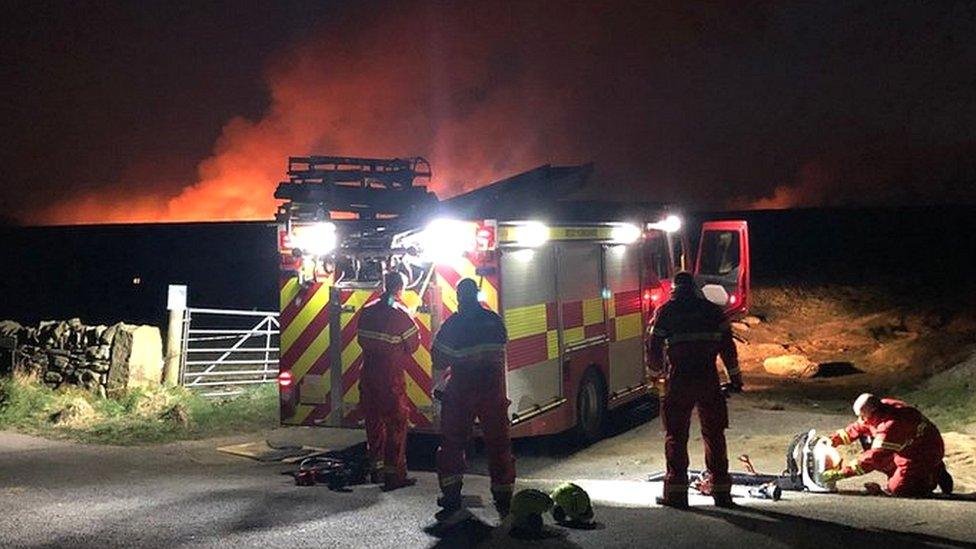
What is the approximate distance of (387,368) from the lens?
23.4 feet

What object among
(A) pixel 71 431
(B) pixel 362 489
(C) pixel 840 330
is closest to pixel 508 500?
(B) pixel 362 489

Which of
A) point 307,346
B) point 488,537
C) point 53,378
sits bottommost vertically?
point 488,537

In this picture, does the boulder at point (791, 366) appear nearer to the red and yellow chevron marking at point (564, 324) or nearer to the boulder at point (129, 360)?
the red and yellow chevron marking at point (564, 324)

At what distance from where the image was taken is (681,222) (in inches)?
464

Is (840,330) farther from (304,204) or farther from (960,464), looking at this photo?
(304,204)

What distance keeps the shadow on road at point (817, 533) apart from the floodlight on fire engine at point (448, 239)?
3076 mm

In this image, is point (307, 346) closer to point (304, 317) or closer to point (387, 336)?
point (304, 317)

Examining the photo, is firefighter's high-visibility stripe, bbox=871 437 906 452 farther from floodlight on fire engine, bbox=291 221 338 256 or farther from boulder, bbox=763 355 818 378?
boulder, bbox=763 355 818 378

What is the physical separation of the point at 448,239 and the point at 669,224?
14.8 feet

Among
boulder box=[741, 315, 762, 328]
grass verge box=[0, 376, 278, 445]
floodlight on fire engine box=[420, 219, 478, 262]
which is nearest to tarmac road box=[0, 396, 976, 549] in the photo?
grass verge box=[0, 376, 278, 445]

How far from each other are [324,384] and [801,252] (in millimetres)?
24352

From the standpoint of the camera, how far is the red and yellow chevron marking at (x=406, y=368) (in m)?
7.94

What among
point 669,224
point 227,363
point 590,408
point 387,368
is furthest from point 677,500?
point 227,363

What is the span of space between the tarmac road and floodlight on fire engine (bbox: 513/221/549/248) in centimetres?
206
